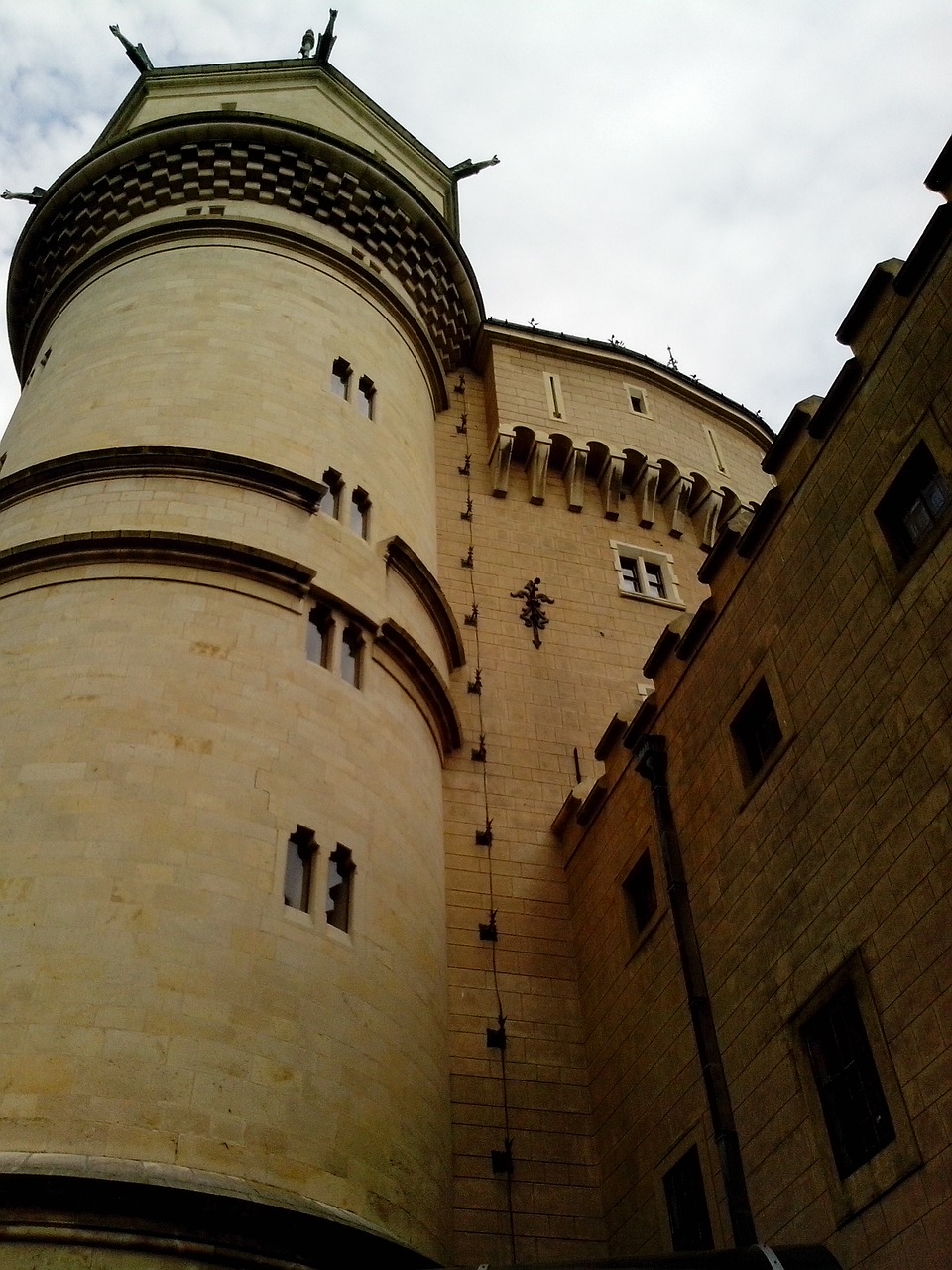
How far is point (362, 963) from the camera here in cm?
1498

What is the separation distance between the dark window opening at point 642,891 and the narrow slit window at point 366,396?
9.91 metres

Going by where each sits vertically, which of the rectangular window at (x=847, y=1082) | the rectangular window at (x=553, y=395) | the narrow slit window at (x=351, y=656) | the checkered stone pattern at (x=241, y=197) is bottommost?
the rectangular window at (x=847, y=1082)

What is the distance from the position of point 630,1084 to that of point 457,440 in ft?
49.7

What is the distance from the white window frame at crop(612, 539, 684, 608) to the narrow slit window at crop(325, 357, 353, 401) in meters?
6.58

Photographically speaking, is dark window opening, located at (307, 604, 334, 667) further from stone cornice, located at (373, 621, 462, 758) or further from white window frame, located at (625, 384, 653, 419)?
white window frame, located at (625, 384, 653, 419)

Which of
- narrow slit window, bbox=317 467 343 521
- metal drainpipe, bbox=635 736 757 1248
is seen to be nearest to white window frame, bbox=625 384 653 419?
narrow slit window, bbox=317 467 343 521

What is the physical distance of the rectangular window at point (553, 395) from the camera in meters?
28.4

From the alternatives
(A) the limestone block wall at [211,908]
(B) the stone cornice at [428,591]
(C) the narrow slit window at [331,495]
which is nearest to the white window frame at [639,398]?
(B) the stone cornice at [428,591]

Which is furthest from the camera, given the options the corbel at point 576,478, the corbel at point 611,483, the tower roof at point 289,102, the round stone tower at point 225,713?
the tower roof at point 289,102

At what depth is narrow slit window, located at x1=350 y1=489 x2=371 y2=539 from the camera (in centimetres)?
2030

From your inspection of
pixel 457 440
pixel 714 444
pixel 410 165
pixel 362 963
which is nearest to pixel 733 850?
pixel 362 963

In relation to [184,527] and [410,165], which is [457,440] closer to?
[410,165]

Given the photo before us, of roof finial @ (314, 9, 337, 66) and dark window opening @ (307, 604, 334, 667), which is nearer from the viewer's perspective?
dark window opening @ (307, 604, 334, 667)

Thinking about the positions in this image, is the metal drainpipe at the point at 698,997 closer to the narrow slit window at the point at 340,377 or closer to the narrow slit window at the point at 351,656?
the narrow slit window at the point at 351,656
